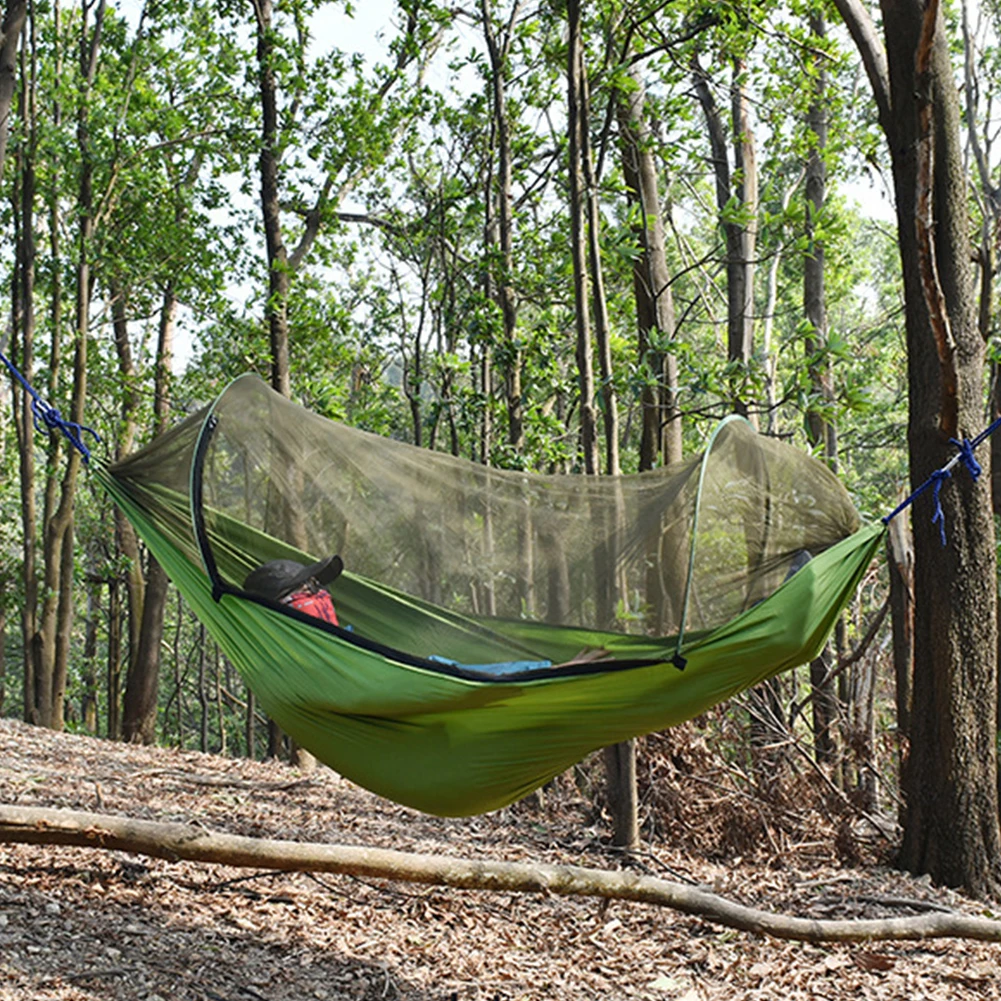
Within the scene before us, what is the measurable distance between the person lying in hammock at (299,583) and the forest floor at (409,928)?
76 cm

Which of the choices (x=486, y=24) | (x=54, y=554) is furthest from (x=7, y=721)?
(x=486, y=24)

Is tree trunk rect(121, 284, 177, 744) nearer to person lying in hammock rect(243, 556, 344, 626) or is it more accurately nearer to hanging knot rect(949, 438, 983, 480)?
person lying in hammock rect(243, 556, 344, 626)

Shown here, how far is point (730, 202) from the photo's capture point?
4.37 metres

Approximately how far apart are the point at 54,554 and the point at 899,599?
5211 mm

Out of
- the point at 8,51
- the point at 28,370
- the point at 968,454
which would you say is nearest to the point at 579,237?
the point at 968,454

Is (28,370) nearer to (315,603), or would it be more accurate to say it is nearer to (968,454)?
(315,603)

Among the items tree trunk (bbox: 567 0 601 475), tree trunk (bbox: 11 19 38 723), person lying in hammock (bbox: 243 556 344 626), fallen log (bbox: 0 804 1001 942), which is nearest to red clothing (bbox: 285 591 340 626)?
person lying in hammock (bbox: 243 556 344 626)

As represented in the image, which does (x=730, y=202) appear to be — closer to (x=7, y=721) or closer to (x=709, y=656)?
(x=709, y=656)

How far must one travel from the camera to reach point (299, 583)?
299cm

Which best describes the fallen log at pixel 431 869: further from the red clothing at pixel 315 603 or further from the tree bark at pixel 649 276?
the tree bark at pixel 649 276

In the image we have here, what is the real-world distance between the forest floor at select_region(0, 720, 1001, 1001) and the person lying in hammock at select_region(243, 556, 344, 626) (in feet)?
2.48

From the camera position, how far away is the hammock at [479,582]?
2.46 metres

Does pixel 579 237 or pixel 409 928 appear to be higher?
pixel 579 237

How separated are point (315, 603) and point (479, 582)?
0.48 meters
